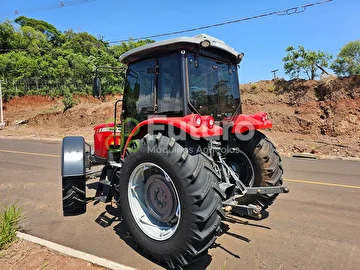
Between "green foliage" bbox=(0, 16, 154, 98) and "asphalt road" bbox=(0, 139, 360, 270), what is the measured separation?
22.4 meters

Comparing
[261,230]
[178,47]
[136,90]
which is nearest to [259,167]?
[261,230]

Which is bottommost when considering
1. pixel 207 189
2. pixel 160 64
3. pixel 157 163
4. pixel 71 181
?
pixel 71 181

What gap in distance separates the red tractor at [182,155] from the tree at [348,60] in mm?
15486

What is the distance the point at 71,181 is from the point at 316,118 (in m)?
15.3

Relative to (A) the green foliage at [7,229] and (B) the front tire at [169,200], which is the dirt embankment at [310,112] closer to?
(B) the front tire at [169,200]

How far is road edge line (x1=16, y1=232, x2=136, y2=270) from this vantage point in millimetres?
2762

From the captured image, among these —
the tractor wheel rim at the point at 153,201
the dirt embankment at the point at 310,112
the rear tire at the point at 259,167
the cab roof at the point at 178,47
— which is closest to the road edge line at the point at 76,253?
the tractor wheel rim at the point at 153,201

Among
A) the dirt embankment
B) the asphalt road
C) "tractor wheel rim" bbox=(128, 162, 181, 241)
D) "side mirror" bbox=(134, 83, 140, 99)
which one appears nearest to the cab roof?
"side mirror" bbox=(134, 83, 140, 99)

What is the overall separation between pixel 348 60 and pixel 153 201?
57.1ft

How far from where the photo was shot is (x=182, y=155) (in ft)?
8.81

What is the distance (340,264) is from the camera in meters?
2.90

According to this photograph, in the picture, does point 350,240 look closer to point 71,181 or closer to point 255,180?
point 255,180

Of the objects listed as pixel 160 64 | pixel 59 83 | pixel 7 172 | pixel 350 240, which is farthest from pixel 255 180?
pixel 59 83

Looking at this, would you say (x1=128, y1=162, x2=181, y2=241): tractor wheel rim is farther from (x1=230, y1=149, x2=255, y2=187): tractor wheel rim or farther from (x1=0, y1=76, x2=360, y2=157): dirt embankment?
(x1=0, y1=76, x2=360, y2=157): dirt embankment
